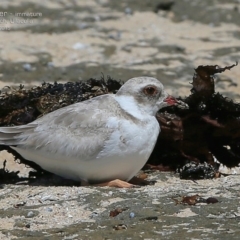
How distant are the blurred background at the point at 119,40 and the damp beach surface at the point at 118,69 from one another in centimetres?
2

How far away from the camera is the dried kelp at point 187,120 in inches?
269

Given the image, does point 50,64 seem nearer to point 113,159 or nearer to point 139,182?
point 139,182

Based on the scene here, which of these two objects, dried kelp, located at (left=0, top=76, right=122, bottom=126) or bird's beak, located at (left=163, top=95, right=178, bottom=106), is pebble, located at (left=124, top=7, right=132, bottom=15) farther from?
bird's beak, located at (left=163, top=95, right=178, bottom=106)

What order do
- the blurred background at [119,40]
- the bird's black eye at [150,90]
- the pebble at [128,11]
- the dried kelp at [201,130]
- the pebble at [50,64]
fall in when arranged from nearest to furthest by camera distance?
the bird's black eye at [150,90] < the dried kelp at [201,130] < the blurred background at [119,40] < the pebble at [50,64] < the pebble at [128,11]

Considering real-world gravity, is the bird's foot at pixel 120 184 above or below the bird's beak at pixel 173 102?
below

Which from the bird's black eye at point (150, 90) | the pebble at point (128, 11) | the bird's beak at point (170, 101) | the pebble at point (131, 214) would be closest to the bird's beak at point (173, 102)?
the bird's beak at point (170, 101)

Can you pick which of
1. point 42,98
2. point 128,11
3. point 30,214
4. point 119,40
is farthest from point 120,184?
point 128,11

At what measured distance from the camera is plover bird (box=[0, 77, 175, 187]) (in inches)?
234

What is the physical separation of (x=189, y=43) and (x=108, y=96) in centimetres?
660

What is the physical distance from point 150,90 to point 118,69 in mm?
5129

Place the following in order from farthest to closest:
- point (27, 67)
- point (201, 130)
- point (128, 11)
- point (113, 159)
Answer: point (128, 11) → point (27, 67) → point (201, 130) → point (113, 159)

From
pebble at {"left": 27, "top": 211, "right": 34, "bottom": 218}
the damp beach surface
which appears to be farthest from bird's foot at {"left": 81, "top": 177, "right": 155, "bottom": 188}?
pebble at {"left": 27, "top": 211, "right": 34, "bottom": 218}

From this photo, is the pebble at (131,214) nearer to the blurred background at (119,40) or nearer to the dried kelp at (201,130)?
the dried kelp at (201,130)

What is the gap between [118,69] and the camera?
11.4 m
